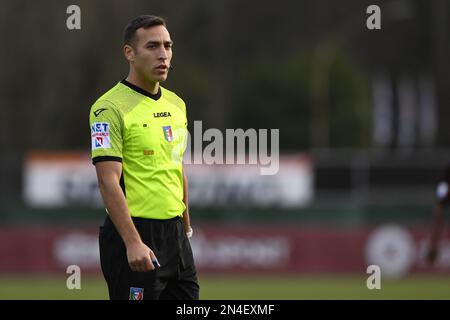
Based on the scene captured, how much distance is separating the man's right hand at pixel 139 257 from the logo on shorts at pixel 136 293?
30 cm

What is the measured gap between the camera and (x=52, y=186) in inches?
1208

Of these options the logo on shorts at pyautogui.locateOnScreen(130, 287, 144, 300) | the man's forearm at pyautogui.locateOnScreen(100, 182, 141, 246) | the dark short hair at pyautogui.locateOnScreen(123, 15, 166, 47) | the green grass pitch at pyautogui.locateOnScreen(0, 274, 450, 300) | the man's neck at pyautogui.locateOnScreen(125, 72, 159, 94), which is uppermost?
the dark short hair at pyautogui.locateOnScreen(123, 15, 166, 47)

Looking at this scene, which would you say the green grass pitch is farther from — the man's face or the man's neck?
the man's face

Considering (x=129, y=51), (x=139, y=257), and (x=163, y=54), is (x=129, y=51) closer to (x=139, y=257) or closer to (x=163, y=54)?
(x=163, y=54)

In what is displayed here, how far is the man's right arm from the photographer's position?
7176 millimetres

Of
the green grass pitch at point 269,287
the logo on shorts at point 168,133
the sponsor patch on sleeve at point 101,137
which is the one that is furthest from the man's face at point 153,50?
the green grass pitch at point 269,287

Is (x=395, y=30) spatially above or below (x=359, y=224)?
above

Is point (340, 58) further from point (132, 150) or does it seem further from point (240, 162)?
point (132, 150)

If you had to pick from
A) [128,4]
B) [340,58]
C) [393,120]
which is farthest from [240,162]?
[340,58]

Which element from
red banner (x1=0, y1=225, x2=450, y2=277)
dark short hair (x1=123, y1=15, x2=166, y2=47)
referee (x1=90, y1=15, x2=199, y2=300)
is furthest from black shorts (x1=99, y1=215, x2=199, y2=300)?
red banner (x1=0, y1=225, x2=450, y2=277)

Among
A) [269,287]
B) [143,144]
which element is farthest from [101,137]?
[269,287]

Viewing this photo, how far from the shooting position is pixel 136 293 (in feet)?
24.5

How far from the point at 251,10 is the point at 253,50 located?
324cm

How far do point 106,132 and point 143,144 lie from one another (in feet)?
0.86
